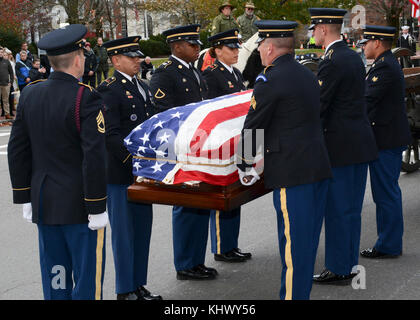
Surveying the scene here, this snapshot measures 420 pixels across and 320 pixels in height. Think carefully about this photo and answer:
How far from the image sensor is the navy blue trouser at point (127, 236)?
4.65 metres

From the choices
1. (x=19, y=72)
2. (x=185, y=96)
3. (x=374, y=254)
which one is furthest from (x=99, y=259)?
(x=19, y=72)

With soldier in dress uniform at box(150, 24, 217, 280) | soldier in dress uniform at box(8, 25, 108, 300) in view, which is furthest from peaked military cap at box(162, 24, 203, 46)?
soldier in dress uniform at box(8, 25, 108, 300)

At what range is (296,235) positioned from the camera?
4.12m

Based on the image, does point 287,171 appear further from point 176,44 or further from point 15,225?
point 15,225

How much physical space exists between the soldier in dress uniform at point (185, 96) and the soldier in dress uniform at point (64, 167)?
1.40m

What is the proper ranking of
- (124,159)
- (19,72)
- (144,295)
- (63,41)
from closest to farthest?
(63,41)
(124,159)
(144,295)
(19,72)

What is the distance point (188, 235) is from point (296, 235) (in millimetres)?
1349

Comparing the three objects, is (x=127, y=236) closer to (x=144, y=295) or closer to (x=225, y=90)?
(x=144, y=295)

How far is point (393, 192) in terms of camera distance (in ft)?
18.6

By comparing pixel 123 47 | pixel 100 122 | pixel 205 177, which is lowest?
pixel 205 177

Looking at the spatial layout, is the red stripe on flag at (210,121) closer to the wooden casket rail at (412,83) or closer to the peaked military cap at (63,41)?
the peaked military cap at (63,41)

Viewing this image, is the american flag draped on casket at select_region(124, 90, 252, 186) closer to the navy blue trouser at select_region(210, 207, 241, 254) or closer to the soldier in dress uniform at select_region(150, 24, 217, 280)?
the soldier in dress uniform at select_region(150, 24, 217, 280)

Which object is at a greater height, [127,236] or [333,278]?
[127,236]
